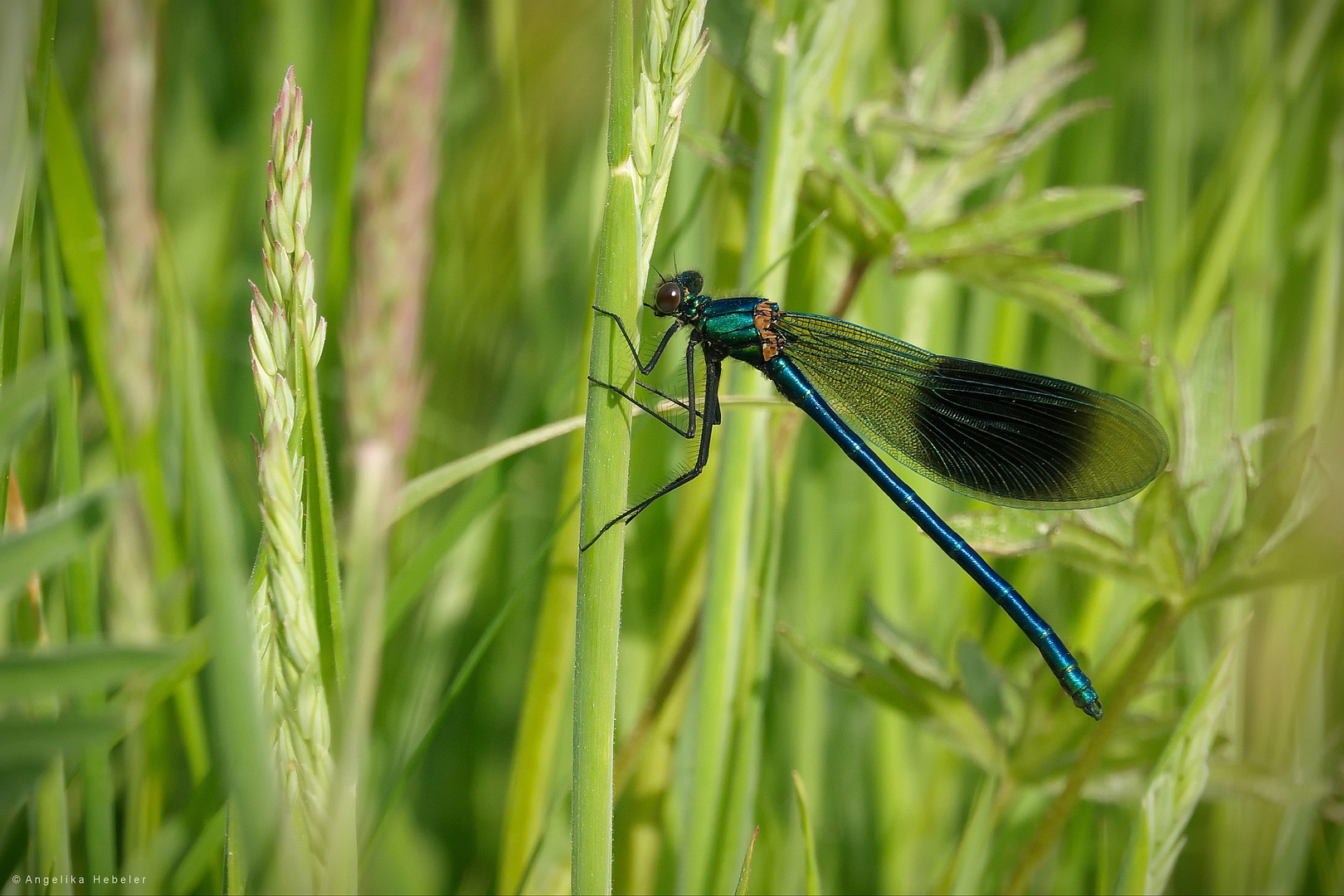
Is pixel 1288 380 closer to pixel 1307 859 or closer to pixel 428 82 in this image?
pixel 1307 859

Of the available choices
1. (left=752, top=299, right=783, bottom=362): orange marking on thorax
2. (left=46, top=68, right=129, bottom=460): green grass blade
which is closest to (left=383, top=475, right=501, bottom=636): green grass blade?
(left=46, top=68, right=129, bottom=460): green grass blade

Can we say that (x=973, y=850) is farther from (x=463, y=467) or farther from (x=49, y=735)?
(x=49, y=735)

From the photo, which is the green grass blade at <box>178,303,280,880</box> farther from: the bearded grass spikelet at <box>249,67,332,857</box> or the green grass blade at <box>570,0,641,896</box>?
the green grass blade at <box>570,0,641,896</box>

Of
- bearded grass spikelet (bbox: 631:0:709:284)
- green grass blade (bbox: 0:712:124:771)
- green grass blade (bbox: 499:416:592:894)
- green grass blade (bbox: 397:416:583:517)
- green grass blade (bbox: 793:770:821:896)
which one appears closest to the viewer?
green grass blade (bbox: 0:712:124:771)

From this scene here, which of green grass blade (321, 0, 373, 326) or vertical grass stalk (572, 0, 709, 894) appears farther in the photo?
green grass blade (321, 0, 373, 326)

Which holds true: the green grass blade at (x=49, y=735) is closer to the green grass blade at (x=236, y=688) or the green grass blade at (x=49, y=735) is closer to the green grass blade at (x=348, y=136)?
the green grass blade at (x=236, y=688)

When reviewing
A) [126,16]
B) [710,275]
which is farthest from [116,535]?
[710,275]

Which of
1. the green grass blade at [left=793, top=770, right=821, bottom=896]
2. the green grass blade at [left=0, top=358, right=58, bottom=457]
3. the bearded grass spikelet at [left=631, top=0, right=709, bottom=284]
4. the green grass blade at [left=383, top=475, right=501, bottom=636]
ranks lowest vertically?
the green grass blade at [left=793, top=770, right=821, bottom=896]

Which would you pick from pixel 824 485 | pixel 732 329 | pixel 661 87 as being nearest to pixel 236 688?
pixel 661 87
